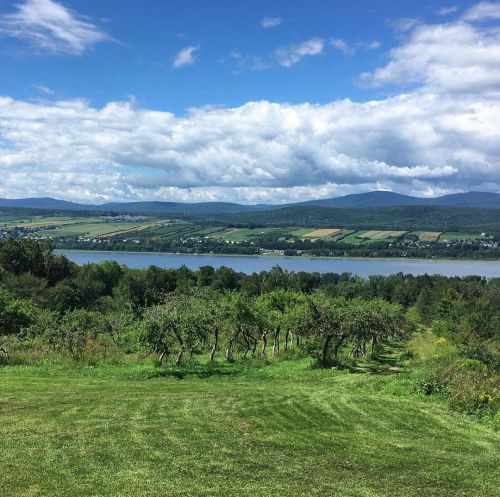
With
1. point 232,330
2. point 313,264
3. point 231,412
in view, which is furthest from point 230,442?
point 313,264

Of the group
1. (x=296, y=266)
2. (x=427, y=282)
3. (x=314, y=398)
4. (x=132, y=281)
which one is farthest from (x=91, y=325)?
(x=296, y=266)

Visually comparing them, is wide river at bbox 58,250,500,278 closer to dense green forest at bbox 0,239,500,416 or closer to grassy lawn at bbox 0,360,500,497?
dense green forest at bbox 0,239,500,416

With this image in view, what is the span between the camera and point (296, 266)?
176625 millimetres

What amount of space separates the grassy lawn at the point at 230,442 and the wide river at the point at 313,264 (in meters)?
130

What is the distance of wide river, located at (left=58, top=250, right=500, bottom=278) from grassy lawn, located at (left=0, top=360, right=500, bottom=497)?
5125 inches

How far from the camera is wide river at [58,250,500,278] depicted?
6299 inches

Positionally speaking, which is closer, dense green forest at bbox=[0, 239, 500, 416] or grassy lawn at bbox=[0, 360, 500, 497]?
grassy lawn at bbox=[0, 360, 500, 497]

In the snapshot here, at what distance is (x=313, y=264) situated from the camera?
182125 mm

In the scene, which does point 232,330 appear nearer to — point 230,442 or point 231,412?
point 231,412

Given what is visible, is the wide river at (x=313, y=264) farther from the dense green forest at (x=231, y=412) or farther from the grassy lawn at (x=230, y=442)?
the grassy lawn at (x=230, y=442)

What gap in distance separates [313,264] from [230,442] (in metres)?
171

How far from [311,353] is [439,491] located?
25.9m

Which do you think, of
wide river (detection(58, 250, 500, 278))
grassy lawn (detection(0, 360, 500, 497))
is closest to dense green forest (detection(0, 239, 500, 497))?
grassy lawn (detection(0, 360, 500, 497))

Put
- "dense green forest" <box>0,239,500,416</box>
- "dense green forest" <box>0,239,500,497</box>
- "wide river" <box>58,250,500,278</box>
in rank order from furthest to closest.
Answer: "wide river" <box>58,250,500,278</box> < "dense green forest" <box>0,239,500,416</box> < "dense green forest" <box>0,239,500,497</box>
